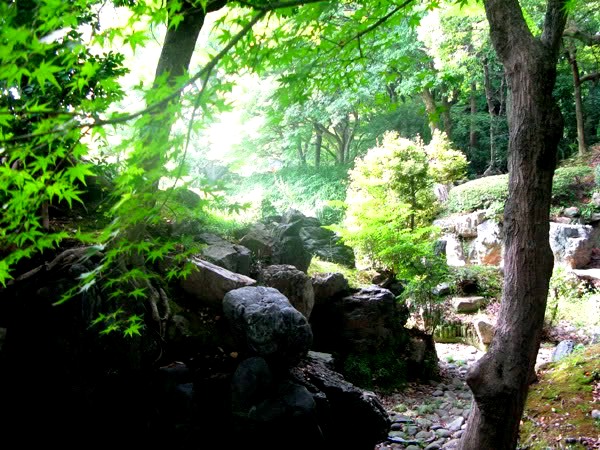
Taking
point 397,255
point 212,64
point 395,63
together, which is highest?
point 395,63

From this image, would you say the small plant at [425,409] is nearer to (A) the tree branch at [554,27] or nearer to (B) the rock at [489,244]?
(A) the tree branch at [554,27]

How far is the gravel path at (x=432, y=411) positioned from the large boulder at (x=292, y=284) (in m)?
1.74

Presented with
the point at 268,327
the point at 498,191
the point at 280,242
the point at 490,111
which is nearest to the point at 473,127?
the point at 490,111

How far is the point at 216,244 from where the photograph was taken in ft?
18.5

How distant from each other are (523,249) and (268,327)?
7.84ft

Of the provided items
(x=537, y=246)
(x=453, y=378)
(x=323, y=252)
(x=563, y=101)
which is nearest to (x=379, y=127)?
(x=563, y=101)

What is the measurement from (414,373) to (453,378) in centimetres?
62

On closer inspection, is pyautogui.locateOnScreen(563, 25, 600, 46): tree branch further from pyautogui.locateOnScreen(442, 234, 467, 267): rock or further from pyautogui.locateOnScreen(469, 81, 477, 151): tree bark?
pyautogui.locateOnScreen(469, 81, 477, 151): tree bark

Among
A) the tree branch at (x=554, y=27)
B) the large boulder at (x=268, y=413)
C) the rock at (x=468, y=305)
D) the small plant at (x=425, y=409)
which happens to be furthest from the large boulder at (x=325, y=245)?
the tree branch at (x=554, y=27)

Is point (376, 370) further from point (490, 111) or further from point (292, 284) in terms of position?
point (490, 111)

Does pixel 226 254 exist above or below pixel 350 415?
above

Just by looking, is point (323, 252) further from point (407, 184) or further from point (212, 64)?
point (212, 64)

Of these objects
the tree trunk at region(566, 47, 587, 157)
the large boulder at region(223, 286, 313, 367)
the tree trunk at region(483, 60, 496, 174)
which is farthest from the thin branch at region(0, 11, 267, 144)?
the tree trunk at region(483, 60, 496, 174)

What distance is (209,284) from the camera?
468 centimetres
